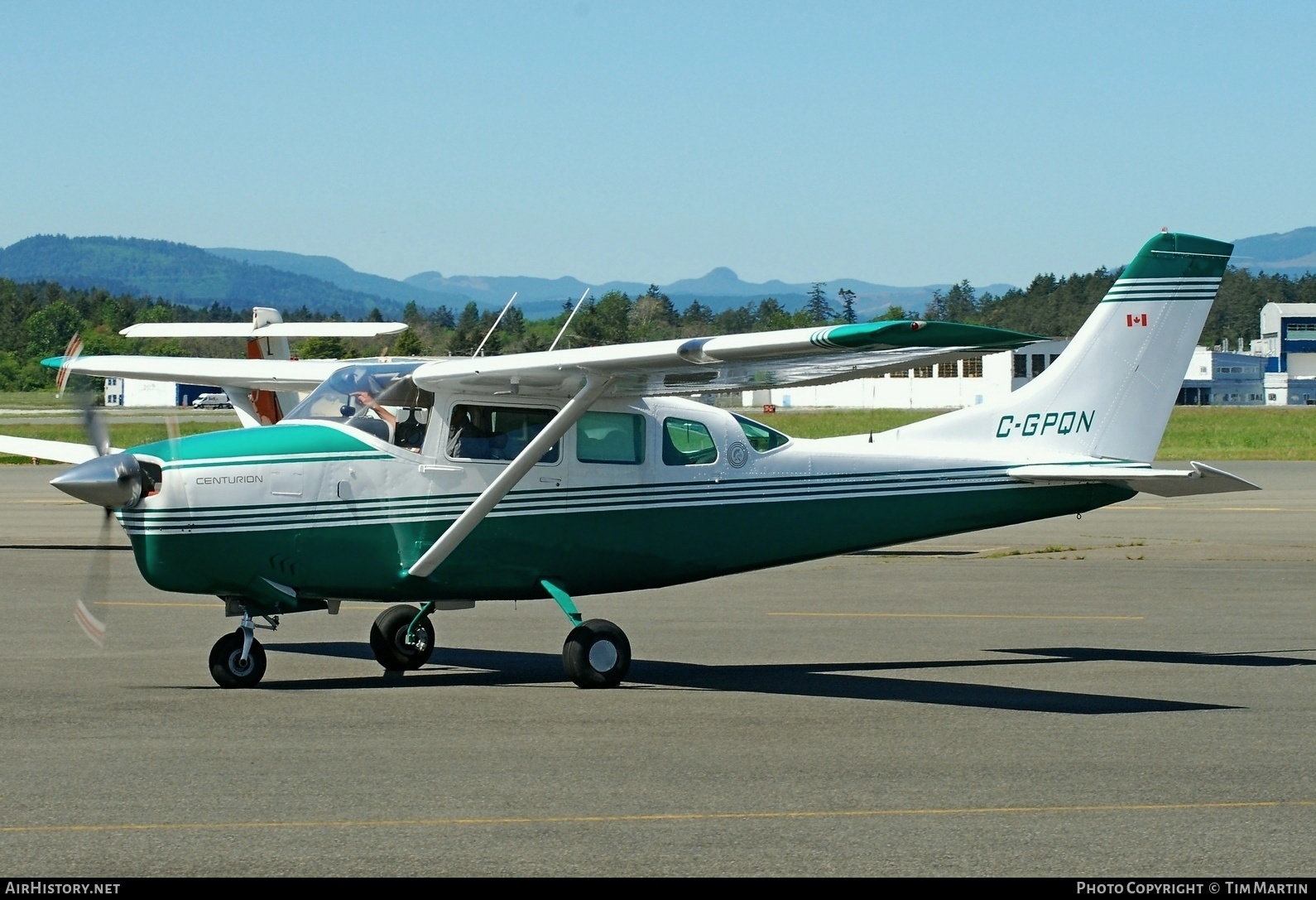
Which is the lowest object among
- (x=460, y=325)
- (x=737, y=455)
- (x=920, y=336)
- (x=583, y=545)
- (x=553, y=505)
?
(x=583, y=545)

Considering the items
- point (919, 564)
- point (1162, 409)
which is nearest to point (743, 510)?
point (1162, 409)

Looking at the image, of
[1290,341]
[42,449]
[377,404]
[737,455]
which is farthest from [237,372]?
[1290,341]

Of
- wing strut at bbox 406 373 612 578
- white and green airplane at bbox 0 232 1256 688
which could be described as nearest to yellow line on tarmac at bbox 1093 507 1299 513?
white and green airplane at bbox 0 232 1256 688

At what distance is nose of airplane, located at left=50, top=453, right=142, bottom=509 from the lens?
30.8ft

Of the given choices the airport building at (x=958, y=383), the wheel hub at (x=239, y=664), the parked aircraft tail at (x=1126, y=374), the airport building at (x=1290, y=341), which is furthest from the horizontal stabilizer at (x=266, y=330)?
the airport building at (x=1290, y=341)

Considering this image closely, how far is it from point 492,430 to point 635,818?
465 cm

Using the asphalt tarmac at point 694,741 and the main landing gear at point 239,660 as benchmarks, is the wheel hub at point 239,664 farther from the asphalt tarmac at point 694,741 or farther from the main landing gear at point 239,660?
the asphalt tarmac at point 694,741

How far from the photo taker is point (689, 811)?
6.62 m

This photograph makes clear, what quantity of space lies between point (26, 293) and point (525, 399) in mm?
176557

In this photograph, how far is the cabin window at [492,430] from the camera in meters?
10.6

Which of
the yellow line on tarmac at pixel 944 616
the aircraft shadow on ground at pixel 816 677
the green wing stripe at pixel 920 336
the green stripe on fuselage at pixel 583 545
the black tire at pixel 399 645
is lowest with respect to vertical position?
the yellow line on tarmac at pixel 944 616

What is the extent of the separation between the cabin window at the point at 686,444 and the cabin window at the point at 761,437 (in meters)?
0.31

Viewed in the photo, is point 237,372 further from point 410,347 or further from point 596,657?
point 410,347

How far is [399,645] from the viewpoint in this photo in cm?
1127
